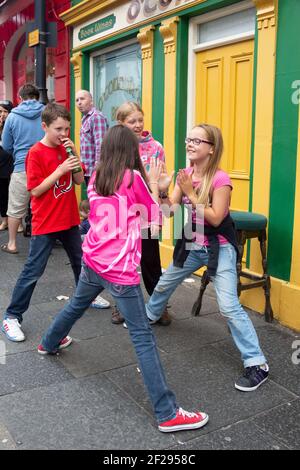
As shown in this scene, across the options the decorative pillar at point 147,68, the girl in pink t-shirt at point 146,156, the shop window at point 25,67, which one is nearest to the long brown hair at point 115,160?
the girl in pink t-shirt at point 146,156

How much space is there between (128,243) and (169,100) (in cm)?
351

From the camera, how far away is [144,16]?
6355 mm

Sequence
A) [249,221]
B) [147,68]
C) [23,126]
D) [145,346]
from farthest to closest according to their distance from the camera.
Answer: [23,126] → [147,68] → [249,221] → [145,346]

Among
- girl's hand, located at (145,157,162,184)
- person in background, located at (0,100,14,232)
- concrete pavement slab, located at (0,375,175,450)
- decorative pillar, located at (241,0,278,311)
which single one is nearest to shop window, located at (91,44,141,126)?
person in background, located at (0,100,14,232)

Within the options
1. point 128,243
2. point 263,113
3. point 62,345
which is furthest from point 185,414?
point 263,113

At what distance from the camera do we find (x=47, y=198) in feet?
13.3

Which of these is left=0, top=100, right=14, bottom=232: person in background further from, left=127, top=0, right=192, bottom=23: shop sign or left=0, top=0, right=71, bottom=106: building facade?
left=127, top=0, right=192, bottom=23: shop sign

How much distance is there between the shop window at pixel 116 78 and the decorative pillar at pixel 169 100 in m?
0.95

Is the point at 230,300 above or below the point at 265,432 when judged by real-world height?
above

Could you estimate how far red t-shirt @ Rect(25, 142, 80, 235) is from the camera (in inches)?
156

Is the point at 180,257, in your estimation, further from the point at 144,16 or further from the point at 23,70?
the point at 23,70

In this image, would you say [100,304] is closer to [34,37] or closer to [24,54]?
[34,37]
